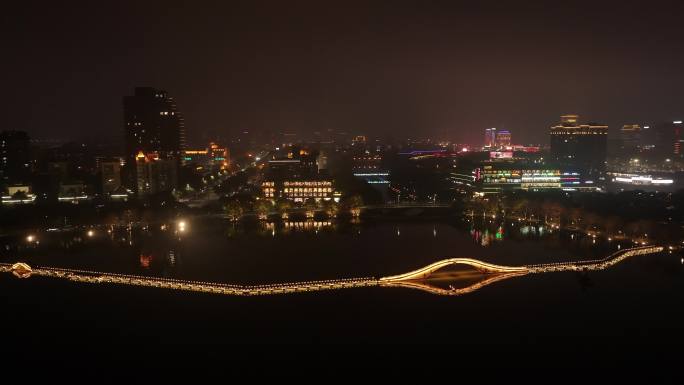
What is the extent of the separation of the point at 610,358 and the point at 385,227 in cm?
1186

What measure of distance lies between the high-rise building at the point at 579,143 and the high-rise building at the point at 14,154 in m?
35.0

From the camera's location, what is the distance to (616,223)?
740 inches

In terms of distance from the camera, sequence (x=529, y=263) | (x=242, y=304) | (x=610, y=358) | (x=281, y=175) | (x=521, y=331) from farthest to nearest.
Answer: (x=281, y=175)
(x=529, y=263)
(x=242, y=304)
(x=521, y=331)
(x=610, y=358)

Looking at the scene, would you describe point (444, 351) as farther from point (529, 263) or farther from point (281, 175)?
point (281, 175)

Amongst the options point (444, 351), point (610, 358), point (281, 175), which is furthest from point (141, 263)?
point (281, 175)

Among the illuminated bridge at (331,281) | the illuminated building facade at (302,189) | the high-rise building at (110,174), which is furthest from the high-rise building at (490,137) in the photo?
the illuminated bridge at (331,281)

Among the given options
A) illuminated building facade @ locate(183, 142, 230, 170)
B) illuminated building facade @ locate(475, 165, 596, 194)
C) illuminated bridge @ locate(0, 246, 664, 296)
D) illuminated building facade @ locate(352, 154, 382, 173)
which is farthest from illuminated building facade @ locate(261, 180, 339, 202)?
illuminated building facade @ locate(183, 142, 230, 170)

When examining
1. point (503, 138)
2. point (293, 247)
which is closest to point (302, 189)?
point (293, 247)

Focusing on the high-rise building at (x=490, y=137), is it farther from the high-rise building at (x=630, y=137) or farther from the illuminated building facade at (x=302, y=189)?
the illuminated building facade at (x=302, y=189)

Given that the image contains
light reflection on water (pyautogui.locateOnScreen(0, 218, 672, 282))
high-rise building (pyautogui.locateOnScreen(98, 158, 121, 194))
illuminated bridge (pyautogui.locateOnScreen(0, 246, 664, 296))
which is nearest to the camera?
illuminated bridge (pyautogui.locateOnScreen(0, 246, 664, 296))

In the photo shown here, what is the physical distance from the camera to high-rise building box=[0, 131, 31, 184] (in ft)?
98.2

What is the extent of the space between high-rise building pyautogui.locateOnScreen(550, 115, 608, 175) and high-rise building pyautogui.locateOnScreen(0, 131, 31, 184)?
115 ft

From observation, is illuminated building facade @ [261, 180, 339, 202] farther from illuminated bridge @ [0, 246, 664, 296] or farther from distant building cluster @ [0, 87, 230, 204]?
illuminated bridge @ [0, 246, 664, 296]

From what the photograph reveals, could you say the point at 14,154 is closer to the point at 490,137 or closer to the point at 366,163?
the point at 366,163
